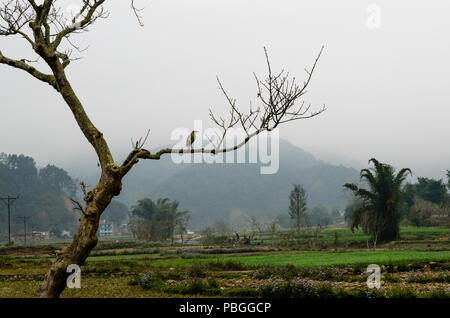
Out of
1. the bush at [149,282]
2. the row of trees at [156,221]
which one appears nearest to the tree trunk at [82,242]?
the bush at [149,282]

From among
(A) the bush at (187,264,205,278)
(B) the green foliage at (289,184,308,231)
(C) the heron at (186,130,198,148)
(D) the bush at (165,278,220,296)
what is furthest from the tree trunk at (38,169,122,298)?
(B) the green foliage at (289,184,308,231)

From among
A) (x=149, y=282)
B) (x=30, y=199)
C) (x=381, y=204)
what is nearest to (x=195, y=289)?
(x=149, y=282)

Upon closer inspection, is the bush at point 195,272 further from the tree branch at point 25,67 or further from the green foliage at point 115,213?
the green foliage at point 115,213

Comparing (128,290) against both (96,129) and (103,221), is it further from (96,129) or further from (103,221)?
(103,221)

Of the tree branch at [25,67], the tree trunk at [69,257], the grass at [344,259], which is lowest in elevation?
the grass at [344,259]

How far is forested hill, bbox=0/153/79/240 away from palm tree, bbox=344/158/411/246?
3682 inches

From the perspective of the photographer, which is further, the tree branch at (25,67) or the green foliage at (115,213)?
the green foliage at (115,213)

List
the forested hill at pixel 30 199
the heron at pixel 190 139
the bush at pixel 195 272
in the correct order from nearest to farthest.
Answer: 1. the heron at pixel 190 139
2. the bush at pixel 195 272
3. the forested hill at pixel 30 199

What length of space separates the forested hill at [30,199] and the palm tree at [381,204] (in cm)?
9352

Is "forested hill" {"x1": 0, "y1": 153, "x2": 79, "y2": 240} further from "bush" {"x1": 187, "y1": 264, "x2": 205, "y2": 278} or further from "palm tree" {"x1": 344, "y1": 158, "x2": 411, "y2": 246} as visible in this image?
"bush" {"x1": 187, "y1": 264, "x2": 205, "y2": 278}

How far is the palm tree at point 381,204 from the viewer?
40969mm

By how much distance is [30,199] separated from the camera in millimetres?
127250

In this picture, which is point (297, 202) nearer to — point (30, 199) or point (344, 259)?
point (344, 259)

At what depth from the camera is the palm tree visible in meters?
41.0
